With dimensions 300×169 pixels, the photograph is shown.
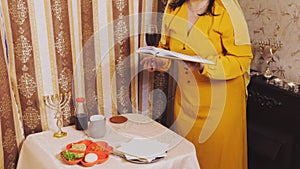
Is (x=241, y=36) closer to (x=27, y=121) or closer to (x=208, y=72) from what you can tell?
(x=208, y=72)

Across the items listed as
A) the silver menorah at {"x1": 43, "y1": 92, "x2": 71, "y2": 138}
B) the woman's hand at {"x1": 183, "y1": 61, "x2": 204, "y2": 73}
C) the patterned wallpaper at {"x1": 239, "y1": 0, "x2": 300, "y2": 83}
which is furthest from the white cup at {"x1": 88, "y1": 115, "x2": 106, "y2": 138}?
the patterned wallpaper at {"x1": 239, "y1": 0, "x2": 300, "y2": 83}

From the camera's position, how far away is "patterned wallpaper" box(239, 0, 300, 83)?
1.97 m

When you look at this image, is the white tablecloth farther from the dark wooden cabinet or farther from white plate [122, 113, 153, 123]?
the dark wooden cabinet

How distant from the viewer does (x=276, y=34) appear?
82.1 inches

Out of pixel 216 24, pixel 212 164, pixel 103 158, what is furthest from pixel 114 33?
pixel 212 164

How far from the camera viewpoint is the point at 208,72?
168 cm

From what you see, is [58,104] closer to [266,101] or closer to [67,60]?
Answer: [67,60]

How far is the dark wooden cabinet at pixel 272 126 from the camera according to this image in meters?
1.87

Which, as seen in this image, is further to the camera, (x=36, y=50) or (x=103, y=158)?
(x=36, y=50)

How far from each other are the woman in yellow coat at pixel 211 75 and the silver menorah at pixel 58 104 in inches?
18.4

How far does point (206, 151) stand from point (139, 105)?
53 centimetres

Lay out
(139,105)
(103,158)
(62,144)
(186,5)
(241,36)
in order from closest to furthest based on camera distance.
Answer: (103,158) → (62,144) → (241,36) → (186,5) → (139,105)

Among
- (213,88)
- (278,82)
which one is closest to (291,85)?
(278,82)

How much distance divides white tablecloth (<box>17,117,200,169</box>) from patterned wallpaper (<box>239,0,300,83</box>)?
83 cm
